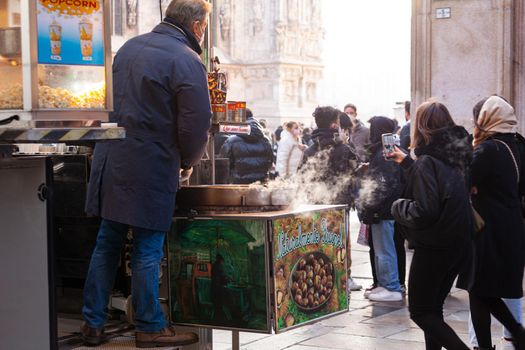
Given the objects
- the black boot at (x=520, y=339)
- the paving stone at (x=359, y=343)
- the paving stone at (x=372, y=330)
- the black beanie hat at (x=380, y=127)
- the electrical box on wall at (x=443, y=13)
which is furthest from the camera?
the electrical box on wall at (x=443, y=13)

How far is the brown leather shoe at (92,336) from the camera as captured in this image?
4785 millimetres

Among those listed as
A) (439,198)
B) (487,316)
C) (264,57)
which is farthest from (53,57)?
(264,57)

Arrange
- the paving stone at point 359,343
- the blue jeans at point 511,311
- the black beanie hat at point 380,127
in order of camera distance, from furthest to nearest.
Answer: the black beanie hat at point 380,127
the paving stone at point 359,343
the blue jeans at point 511,311

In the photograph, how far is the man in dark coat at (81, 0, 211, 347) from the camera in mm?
4648

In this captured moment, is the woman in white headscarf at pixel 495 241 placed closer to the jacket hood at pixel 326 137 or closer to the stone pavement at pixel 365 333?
the stone pavement at pixel 365 333

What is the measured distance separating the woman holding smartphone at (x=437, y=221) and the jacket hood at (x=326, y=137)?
11.4 ft

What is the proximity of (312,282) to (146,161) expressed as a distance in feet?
3.65

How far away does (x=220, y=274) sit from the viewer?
4895 millimetres

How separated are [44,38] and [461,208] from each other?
253cm

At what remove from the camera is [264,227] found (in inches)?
186

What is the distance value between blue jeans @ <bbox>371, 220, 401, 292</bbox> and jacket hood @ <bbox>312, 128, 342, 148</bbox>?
841 mm

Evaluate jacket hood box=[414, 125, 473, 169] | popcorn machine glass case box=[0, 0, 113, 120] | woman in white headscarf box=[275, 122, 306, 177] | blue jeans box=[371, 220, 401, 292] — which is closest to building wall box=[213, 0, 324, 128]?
woman in white headscarf box=[275, 122, 306, 177]

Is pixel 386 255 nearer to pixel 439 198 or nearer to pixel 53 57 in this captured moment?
pixel 439 198

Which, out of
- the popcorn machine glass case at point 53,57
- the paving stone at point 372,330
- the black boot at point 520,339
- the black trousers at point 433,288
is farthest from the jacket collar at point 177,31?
the paving stone at point 372,330
